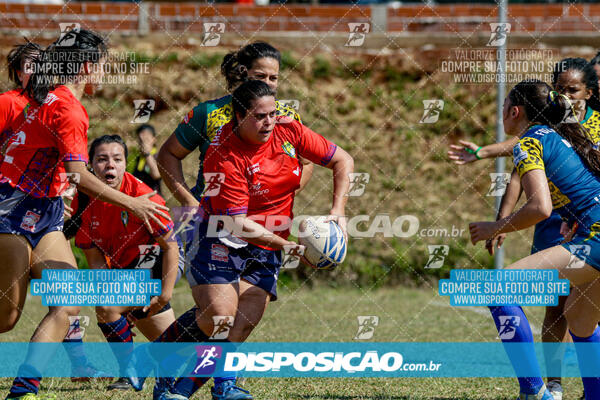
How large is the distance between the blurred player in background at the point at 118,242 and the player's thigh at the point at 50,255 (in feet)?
2.71

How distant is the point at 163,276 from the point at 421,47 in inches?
511

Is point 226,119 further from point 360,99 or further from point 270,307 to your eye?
point 360,99

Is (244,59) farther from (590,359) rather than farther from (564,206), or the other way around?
(590,359)

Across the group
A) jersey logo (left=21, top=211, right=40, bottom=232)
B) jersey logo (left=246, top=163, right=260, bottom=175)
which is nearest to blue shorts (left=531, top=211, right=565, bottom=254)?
jersey logo (left=246, top=163, right=260, bottom=175)

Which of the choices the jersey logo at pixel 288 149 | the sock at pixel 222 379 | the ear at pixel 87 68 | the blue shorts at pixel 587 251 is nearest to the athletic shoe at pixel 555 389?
the blue shorts at pixel 587 251

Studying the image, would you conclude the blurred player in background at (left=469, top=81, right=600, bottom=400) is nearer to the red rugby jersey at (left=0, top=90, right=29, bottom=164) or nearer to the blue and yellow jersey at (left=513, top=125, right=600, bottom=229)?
the blue and yellow jersey at (left=513, top=125, right=600, bottom=229)

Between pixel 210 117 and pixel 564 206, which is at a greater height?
pixel 210 117

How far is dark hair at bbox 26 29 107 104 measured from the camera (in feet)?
15.1

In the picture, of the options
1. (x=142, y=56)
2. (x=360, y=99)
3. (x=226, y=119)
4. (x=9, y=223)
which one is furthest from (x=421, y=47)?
(x=9, y=223)

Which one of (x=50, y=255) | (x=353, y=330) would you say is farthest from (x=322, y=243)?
(x=353, y=330)

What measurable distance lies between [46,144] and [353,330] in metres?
4.95

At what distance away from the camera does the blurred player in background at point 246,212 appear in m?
4.56

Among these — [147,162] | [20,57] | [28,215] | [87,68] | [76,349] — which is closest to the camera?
[28,215]

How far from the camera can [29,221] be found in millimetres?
4590
